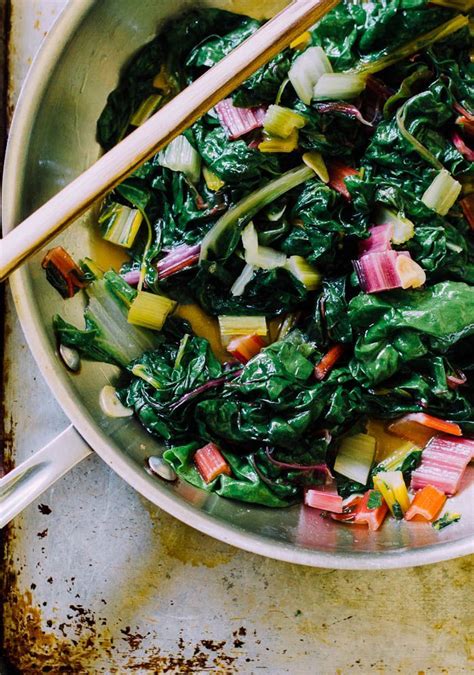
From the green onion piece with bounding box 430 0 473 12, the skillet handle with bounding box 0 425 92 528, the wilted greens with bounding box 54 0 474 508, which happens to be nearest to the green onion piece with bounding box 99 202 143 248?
the wilted greens with bounding box 54 0 474 508

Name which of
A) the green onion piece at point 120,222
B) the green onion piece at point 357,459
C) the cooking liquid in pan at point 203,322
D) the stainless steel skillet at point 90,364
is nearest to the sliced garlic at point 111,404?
the stainless steel skillet at point 90,364

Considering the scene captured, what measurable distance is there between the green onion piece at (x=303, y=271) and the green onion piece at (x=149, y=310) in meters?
0.44

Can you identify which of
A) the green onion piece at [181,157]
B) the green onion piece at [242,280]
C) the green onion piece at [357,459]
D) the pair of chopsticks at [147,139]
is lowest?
the green onion piece at [357,459]

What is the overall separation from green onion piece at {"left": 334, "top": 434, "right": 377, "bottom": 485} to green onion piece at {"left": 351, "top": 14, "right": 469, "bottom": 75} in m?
1.25

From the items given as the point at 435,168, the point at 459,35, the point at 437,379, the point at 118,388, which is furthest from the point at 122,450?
the point at 459,35

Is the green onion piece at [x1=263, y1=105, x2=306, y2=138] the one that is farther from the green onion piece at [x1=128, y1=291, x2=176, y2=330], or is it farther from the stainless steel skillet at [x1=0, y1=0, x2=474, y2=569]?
the green onion piece at [x1=128, y1=291, x2=176, y2=330]

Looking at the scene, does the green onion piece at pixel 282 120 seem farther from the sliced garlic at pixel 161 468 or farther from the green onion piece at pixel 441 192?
the sliced garlic at pixel 161 468

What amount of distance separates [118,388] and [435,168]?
1.31 m

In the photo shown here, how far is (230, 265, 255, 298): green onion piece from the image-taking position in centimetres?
258

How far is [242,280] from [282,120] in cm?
55

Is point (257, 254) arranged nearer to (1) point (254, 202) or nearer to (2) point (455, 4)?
(1) point (254, 202)

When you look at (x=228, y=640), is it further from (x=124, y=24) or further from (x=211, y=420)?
(x=124, y=24)

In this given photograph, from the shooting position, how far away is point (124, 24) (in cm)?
255

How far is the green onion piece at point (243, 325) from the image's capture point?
262cm
